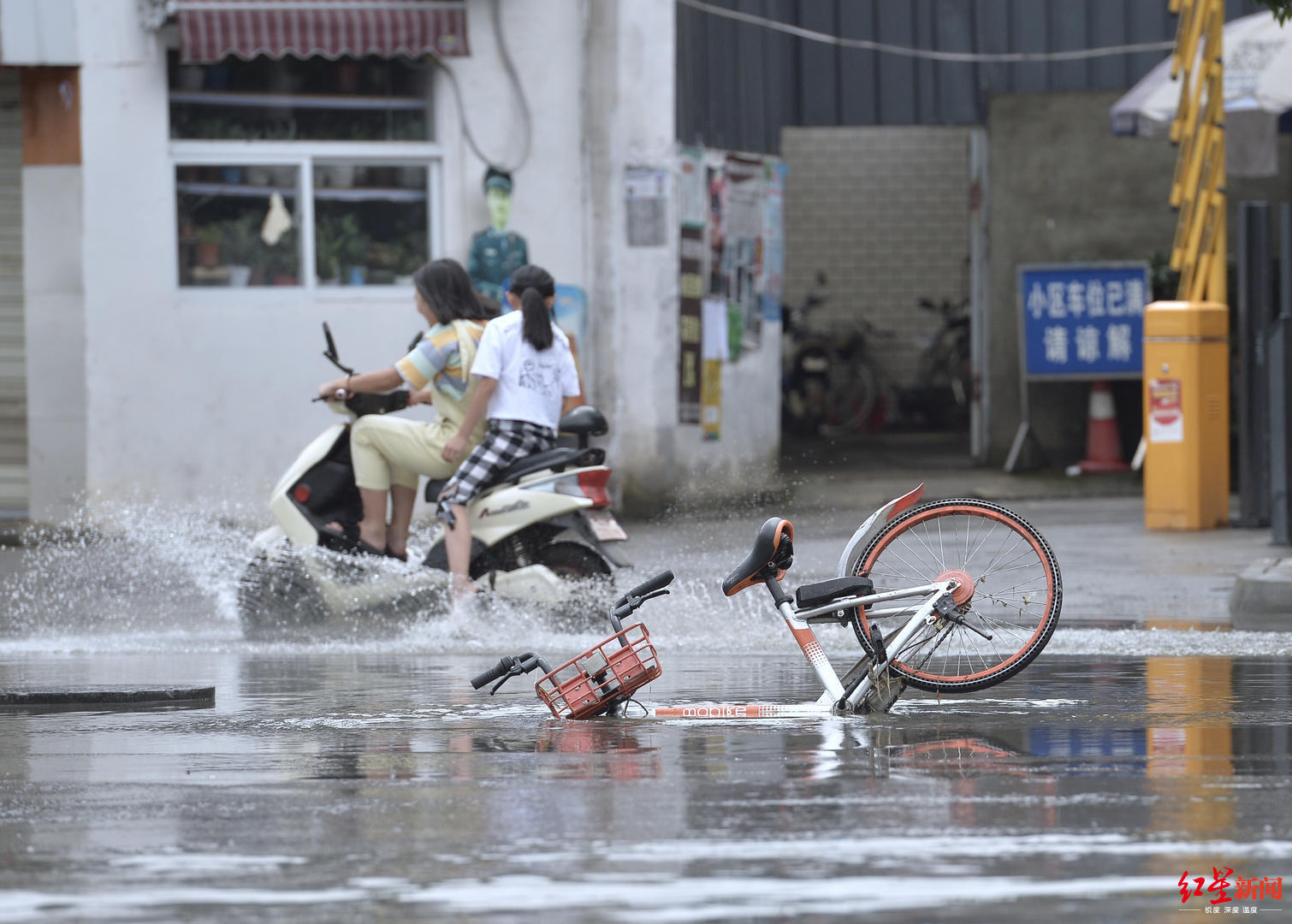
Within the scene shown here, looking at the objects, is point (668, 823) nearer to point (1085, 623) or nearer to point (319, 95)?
point (1085, 623)

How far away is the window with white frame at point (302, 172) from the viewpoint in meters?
14.2

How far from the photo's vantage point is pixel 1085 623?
952 cm

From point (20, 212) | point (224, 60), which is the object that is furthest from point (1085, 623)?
point (20, 212)

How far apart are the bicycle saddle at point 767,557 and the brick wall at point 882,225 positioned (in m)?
16.7

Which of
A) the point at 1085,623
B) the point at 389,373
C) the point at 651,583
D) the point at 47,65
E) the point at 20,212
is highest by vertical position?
the point at 47,65

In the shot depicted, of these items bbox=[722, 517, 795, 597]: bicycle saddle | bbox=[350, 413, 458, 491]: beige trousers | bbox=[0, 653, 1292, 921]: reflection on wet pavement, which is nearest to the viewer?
bbox=[0, 653, 1292, 921]: reflection on wet pavement

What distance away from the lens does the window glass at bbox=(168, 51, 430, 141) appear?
14.2m

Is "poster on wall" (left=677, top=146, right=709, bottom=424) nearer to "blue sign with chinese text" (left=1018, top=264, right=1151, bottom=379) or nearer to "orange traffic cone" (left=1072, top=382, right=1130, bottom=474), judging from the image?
"blue sign with chinese text" (left=1018, top=264, right=1151, bottom=379)

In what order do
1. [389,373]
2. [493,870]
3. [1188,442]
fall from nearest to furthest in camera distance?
[493,870] → [389,373] → [1188,442]

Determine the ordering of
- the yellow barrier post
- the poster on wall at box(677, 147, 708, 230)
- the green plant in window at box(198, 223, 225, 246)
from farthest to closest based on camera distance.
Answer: the poster on wall at box(677, 147, 708, 230), the green plant in window at box(198, 223, 225, 246), the yellow barrier post

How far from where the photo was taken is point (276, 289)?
47.2ft

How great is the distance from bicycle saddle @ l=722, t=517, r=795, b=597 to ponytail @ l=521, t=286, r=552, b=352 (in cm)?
283

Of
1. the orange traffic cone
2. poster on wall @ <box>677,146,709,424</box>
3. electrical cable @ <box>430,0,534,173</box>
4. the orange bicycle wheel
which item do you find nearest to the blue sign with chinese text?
the orange traffic cone

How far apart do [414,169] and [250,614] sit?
19.0ft
